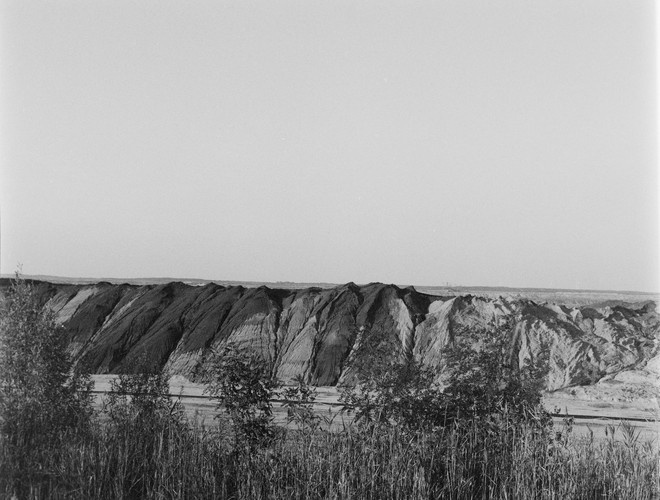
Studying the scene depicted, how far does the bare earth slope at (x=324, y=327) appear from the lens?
19.6 m

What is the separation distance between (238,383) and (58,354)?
204cm

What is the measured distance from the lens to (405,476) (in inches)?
340

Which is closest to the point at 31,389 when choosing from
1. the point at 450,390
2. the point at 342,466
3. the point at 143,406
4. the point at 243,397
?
the point at 143,406

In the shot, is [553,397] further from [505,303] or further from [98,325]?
[98,325]

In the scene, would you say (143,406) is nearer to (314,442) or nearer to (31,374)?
(31,374)

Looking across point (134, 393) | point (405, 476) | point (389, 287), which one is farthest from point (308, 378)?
point (405, 476)

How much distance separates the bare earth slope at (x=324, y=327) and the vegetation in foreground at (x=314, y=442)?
354 inches

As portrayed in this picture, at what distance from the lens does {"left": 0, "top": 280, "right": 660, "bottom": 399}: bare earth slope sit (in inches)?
773

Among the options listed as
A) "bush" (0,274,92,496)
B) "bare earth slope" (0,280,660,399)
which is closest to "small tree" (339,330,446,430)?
"bush" (0,274,92,496)

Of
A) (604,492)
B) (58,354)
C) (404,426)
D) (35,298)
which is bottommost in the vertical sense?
(604,492)

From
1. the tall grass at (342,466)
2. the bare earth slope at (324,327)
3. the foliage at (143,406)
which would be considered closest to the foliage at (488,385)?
the tall grass at (342,466)

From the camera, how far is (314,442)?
354 inches

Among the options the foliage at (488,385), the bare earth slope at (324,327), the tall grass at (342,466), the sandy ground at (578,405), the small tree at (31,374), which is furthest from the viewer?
the bare earth slope at (324,327)

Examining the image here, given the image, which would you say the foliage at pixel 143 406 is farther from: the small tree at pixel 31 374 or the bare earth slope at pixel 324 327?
the bare earth slope at pixel 324 327
